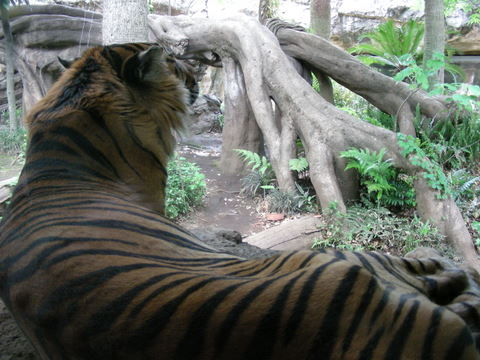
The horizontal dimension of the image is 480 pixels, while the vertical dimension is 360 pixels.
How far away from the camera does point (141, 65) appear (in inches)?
96.7

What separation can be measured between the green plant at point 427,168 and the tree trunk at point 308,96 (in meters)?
0.08

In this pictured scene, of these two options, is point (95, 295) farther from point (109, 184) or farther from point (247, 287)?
point (109, 184)

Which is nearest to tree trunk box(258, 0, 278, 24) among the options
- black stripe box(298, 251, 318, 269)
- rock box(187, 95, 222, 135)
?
rock box(187, 95, 222, 135)

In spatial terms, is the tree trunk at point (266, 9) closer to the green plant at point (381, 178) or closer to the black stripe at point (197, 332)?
the green plant at point (381, 178)

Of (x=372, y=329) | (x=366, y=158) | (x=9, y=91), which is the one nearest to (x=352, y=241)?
(x=366, y=158)

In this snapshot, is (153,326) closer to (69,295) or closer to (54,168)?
(69,295)

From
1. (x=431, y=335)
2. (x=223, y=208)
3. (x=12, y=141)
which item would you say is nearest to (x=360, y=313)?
(x=431, y=335)

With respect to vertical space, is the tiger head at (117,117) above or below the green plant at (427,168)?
above

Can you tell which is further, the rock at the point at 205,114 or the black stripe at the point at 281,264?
the rock at the point at 205,114

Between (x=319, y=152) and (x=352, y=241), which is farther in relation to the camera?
(x=319, y=152)

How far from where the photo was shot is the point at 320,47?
6.88 meters

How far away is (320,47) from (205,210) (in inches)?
126

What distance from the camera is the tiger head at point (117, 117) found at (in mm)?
2199

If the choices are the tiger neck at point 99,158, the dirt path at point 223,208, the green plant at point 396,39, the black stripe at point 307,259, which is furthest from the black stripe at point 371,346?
the green plant at point 396,39
